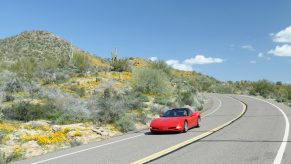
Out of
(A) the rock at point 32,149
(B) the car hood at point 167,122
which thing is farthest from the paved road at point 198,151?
(B) the car hood at point 167,122

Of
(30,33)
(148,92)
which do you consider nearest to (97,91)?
(148,92)

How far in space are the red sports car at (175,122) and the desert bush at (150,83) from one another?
1827 cm

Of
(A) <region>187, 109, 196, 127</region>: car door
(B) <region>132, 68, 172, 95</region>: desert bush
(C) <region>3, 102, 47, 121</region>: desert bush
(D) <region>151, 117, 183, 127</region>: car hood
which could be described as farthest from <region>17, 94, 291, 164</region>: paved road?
(B) <region>132, 68, 172, 95</region>: desert bush

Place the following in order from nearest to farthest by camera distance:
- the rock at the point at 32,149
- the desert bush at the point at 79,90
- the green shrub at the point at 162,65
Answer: the rock at the point at 32,149
the desert bush at the point at 79,90
the green shrub at the point at 162,65

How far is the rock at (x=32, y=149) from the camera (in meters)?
13.4

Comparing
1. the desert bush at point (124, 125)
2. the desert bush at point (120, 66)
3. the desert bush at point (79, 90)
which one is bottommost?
the desert bush at point (124, 125)

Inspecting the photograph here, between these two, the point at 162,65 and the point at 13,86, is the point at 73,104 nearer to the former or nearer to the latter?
the point at 13,86

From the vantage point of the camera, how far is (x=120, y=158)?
10625mm

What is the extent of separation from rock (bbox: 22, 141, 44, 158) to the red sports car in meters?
5.32

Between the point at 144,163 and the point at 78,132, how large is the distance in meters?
7.65

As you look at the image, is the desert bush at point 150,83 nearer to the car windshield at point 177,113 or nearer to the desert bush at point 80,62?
the desert bush at point 80,62

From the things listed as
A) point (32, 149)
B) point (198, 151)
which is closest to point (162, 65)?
point (32, 149)

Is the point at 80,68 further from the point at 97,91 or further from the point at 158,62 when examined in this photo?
the point at 97,91

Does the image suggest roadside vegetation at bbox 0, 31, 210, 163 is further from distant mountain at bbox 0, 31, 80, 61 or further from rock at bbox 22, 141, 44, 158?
distant mountain at bbox 0, 31, 80, 61
